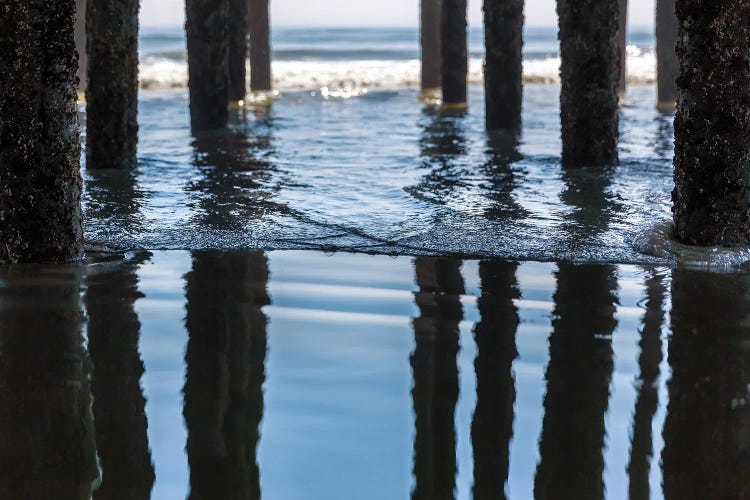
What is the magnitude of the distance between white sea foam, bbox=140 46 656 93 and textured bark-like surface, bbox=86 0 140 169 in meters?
7.53

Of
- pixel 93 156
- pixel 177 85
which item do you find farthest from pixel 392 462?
pixel 177 85

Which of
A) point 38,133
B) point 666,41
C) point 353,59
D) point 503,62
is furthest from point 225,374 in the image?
point 353,59

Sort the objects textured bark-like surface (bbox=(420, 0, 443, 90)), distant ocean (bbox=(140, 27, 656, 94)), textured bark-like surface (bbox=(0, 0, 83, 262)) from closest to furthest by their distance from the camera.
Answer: textured bark-like surface (bbox=(0, 0, 83, 262)) < textured bark-like surface (bbox=(420, 0, 443, 90)) < distant ocean (bbox=(140, 27, 656, 94))

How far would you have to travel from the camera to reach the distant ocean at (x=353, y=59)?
62.1 feet

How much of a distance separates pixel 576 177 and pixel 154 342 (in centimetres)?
416

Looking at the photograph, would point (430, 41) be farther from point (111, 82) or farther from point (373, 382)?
point (373, 382)

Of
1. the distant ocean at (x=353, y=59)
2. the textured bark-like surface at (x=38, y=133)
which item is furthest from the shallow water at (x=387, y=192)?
the distant ocean at (x=353, y=59)

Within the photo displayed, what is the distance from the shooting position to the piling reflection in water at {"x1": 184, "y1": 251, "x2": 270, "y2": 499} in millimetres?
2406

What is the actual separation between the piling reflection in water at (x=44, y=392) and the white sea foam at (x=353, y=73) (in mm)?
11100

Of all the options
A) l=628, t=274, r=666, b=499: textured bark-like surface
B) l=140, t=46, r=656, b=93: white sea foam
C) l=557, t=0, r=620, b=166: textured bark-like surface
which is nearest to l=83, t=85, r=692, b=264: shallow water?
l=557, t=0, r=620, b=166: textured bark-like surface

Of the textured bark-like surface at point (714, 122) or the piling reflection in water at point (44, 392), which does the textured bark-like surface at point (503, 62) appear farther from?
the piling reflection in water at point (44, 392)

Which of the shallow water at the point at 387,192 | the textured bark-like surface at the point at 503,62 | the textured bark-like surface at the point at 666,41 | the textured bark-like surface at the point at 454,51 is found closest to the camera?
the shallow water at the point at 387,192

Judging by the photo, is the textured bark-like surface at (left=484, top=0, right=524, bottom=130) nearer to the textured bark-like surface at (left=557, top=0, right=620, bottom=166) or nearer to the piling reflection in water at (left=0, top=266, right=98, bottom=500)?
the textured bark-like surface at (left=557, top=0, right=620, bottom=166)

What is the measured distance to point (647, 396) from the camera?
287cm
